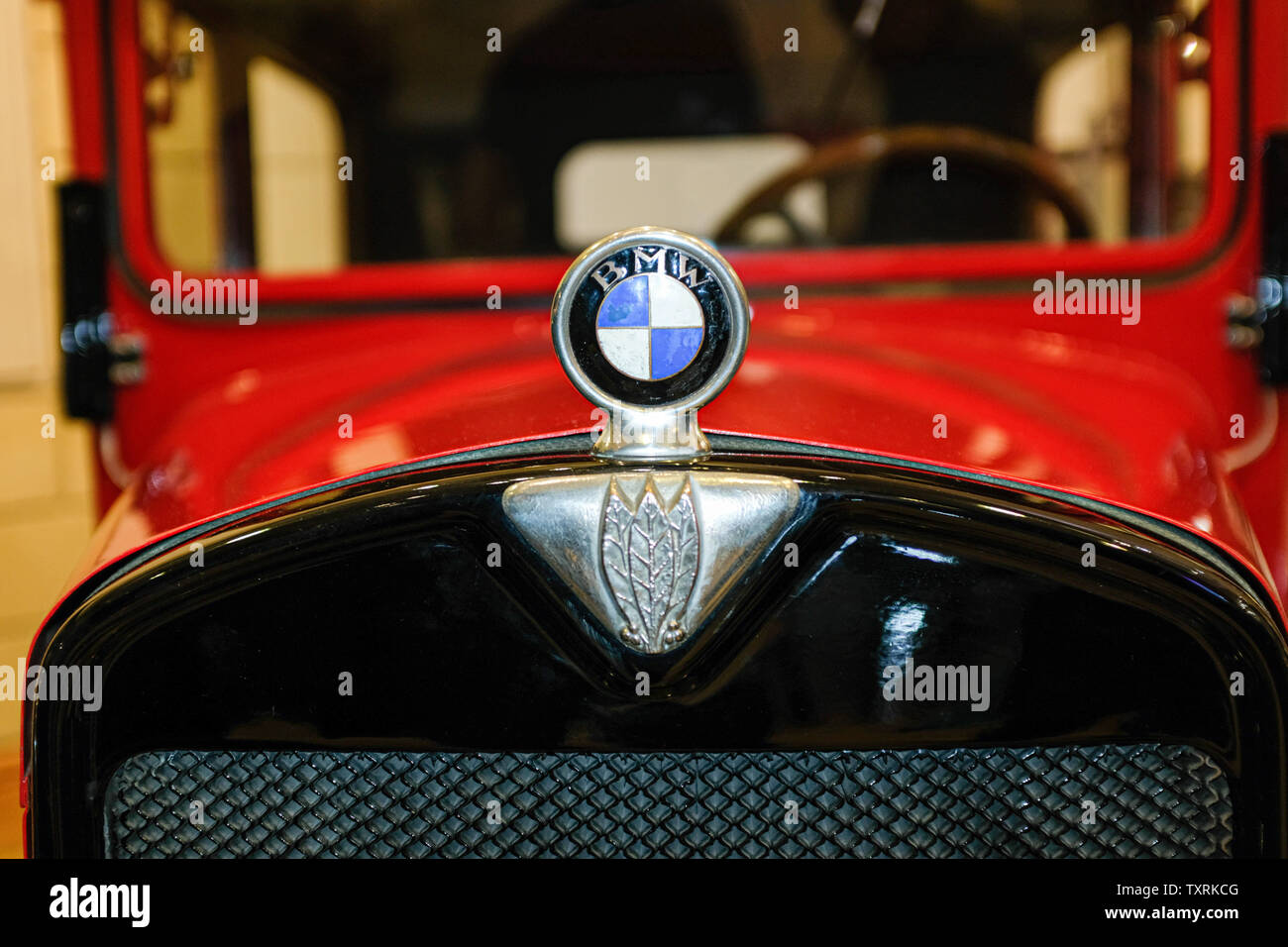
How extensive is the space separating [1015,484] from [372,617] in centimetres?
48

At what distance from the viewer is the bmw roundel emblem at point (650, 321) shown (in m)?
0.93

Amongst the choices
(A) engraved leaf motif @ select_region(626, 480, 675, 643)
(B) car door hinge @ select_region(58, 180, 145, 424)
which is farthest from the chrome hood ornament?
(B) car door hinge @ select_region(58, 180, 145, 424)

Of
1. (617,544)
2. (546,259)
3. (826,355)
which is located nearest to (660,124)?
(546,259)

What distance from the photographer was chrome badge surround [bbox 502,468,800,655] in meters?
0.91

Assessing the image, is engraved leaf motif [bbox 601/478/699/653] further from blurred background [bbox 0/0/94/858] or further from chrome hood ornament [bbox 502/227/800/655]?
blurred background [bbox 0/0/94/858]

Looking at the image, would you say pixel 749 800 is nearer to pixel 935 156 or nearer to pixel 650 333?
pixel 650 333

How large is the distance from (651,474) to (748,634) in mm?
134

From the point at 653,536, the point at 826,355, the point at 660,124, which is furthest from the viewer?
the point at 660,124

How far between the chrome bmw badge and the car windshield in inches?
29.3

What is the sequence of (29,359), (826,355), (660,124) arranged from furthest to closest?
(29,359) < (660,124) < (826,355)

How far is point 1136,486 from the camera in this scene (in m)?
1.09

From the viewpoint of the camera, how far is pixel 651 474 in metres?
0.92

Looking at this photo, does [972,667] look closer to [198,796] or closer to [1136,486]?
[1136,486]
